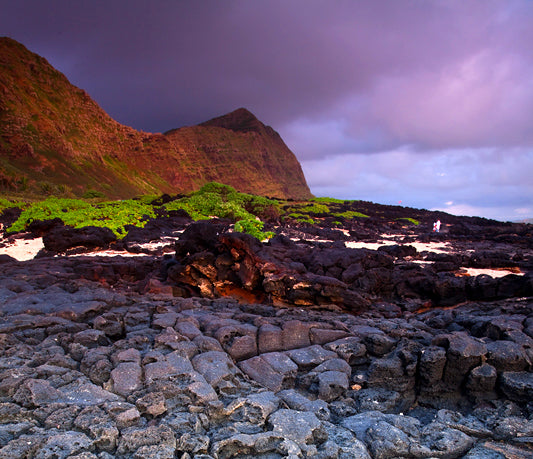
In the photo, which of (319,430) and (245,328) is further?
(245,328)

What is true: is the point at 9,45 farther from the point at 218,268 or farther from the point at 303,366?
the point at 303,366

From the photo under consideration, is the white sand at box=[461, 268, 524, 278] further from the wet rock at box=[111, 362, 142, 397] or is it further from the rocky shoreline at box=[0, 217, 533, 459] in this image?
the wet rock at box=[111, 362, 142, 397]

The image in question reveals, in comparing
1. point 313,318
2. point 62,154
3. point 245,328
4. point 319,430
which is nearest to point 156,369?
point 245,328

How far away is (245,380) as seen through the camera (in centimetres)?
451

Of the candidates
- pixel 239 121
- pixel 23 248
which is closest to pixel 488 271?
pixel 23 248

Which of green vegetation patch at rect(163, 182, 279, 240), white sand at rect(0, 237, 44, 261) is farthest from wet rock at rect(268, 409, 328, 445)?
green vegetation patch at rect(163, 182, 279, 240)

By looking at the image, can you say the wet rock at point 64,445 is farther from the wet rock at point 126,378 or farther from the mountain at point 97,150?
the mountain at point 97,150

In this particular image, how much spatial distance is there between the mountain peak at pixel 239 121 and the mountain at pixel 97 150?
51 centimetres

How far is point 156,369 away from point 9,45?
304 ft

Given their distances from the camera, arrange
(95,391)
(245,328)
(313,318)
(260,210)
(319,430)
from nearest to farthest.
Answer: (319,430), (95,391), (245,328), (313,318), (260,210)

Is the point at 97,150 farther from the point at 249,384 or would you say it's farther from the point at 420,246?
the point at 249,384

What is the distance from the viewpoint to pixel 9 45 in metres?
71.2

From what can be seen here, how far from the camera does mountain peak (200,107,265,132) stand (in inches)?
4938

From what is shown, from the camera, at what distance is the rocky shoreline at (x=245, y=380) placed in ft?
10.5
